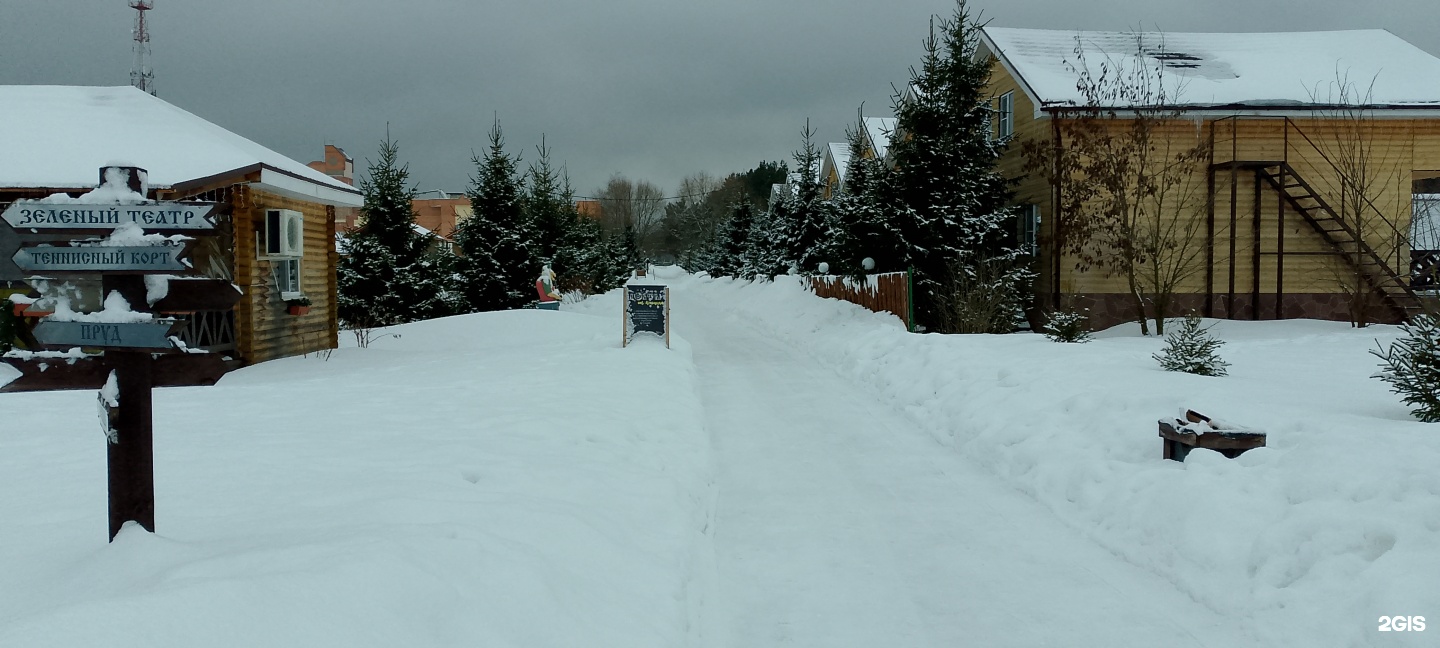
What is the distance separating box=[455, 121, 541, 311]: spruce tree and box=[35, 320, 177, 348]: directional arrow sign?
22.4 meters

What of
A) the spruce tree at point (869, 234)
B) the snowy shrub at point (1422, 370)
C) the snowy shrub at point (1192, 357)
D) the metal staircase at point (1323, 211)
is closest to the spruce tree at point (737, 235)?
the spruce tree at point (869, 234)

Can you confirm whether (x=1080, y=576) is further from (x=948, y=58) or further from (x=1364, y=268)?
(x=1364, y=268)

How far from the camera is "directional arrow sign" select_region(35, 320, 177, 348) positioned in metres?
3.87

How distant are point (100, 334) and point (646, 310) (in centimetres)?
1205

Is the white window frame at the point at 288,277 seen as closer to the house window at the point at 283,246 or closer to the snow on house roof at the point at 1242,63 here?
the house window at the point at 283,246

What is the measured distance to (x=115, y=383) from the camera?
3.95m

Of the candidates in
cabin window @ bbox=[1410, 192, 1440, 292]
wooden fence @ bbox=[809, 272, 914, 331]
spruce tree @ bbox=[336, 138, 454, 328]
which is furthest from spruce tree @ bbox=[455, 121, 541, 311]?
cabin window @ bbox=[1410, 192, 1440, 292]

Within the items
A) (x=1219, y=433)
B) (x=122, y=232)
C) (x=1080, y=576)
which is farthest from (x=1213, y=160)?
(x=122, y=232)

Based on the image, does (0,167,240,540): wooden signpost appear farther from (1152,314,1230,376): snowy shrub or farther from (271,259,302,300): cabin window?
(271,259,302,300): cabin window

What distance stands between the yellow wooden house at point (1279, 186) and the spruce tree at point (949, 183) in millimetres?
1429

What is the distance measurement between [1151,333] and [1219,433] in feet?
44.5

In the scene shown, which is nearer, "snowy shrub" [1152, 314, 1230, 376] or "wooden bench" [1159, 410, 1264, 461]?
"wooden bench" [1159, 410, 1264, 461]

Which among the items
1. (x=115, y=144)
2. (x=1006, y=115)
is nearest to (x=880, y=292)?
(x=1006, y=115)

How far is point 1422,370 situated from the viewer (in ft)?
22.3
